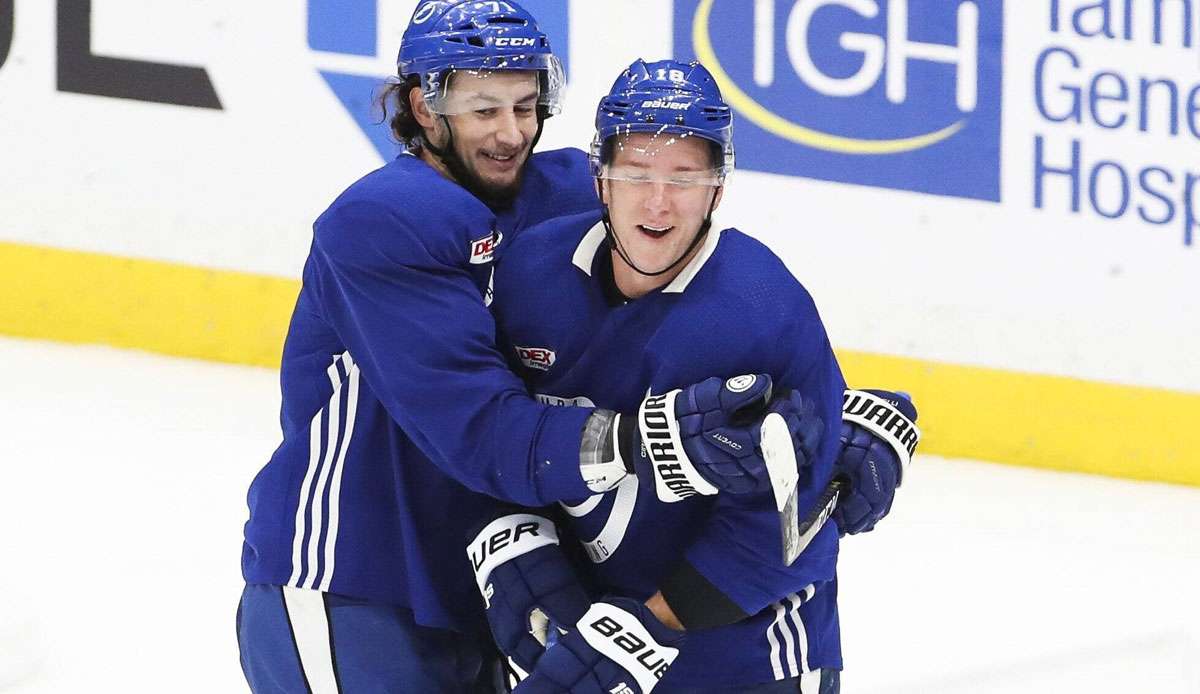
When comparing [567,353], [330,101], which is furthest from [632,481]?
[330,101]

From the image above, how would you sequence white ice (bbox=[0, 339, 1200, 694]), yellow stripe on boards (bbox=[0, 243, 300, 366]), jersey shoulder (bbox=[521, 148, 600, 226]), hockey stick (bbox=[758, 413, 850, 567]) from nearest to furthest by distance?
hockey stick (bbox=[758, 413, 850, 567]) < jersey shoulder (bbox=[521, 148, 600, 226]) < white ice (bbox=[0, 339, 1200, 694]) < yellow stripe on boards (bbox=[0, 243, 300, 366])

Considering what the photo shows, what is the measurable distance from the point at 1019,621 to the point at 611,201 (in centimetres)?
228

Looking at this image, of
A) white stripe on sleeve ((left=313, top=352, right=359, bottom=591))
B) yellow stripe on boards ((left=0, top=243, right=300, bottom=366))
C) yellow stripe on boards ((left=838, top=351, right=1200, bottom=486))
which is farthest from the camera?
yellow stripe on boards ((left=0, top=243, right=300, bottom=366))

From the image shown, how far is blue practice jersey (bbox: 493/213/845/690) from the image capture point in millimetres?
2539

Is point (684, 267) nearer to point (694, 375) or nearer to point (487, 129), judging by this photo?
point (694, 375)

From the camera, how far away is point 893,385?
215 inches

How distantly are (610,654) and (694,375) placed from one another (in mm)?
354

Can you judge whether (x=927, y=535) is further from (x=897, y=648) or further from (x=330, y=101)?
(x=330, y=101)

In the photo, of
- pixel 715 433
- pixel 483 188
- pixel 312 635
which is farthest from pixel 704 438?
pixel 312 635

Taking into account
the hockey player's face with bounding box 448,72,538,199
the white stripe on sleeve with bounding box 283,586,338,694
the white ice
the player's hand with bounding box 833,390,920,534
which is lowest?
the white ice

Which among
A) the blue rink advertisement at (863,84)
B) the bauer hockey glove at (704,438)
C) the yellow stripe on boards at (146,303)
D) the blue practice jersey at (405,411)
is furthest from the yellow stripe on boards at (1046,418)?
the bauer hockey glove at (704,438)

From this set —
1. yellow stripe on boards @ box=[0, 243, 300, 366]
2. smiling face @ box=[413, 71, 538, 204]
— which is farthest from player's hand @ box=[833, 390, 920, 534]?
yellow stripe on boards @ box=[0, 243, 300, 366]

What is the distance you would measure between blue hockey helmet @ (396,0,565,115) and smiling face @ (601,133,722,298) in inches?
12.4

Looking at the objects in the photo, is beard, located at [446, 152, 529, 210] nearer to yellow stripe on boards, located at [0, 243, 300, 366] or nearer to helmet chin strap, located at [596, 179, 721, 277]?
helmet chin strap, located at [596, 179, 721, 277]
